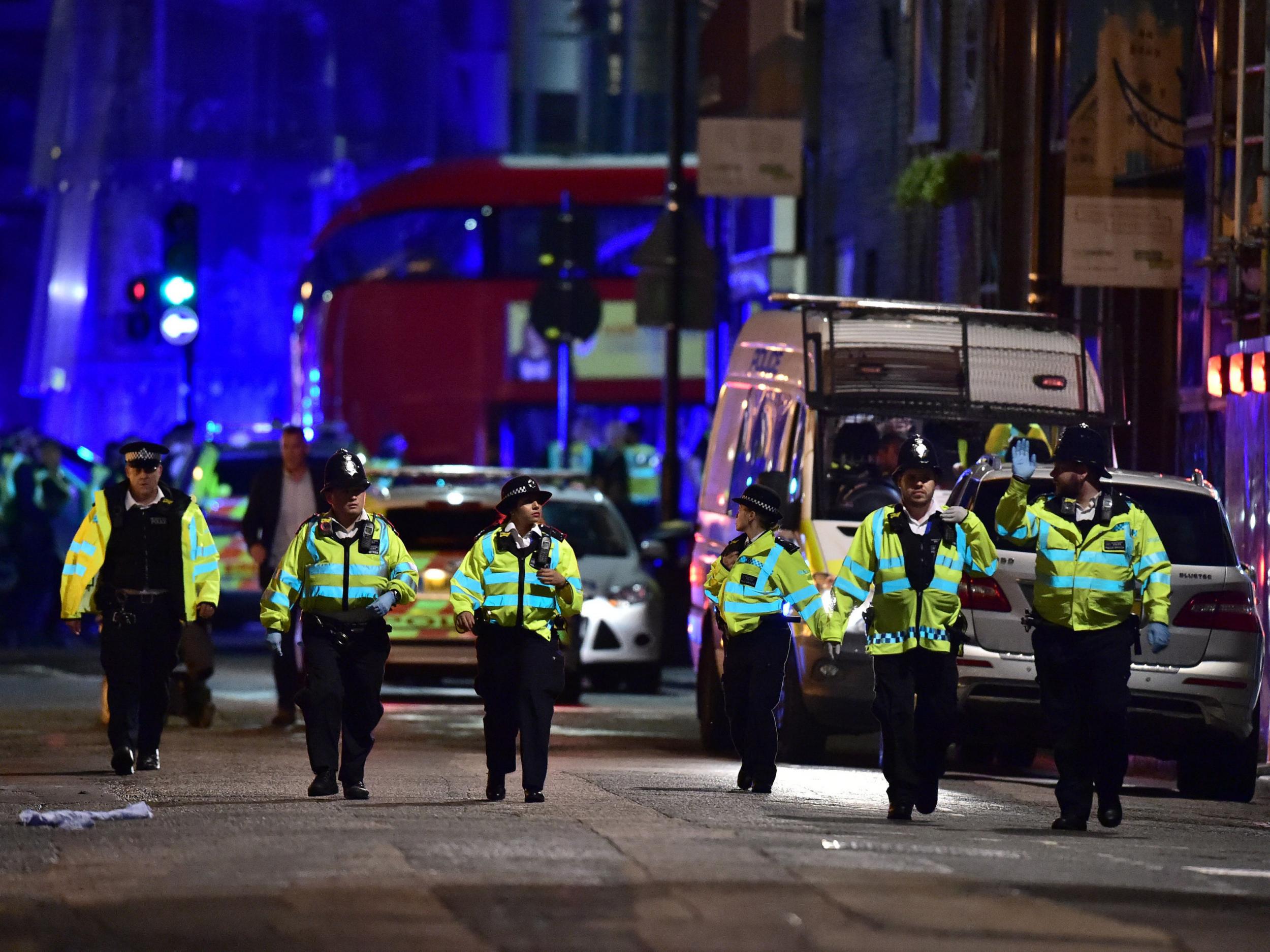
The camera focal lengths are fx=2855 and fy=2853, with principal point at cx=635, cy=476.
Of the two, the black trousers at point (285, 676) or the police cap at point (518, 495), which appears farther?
the black trousers at point (285, 676)

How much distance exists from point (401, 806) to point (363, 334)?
2064 cm

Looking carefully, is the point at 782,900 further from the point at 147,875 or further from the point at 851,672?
the point at 851,672

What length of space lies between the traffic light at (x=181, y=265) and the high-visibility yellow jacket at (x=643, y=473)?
20.3 feet

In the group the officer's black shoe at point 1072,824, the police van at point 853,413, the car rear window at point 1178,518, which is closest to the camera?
the officer's black shoe at point 1072,824

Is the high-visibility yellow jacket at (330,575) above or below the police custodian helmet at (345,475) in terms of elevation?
below

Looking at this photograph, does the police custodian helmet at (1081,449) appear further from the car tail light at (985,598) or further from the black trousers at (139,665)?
the black trousers at (139,665)

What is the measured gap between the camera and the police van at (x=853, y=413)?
15211mm

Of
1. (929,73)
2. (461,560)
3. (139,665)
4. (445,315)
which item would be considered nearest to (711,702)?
(461,560)

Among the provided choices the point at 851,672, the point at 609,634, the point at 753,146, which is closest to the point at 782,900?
the point at 851,672

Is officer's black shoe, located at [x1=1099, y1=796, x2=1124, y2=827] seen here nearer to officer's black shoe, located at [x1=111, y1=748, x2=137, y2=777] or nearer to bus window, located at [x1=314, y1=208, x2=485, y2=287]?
officer's black shoe, located at [x1=111, y1=748, x2=137, y2=777]

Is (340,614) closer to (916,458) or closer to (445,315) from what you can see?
(916,458)

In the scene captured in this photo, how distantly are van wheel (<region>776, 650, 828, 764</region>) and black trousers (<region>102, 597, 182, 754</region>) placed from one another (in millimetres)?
3228

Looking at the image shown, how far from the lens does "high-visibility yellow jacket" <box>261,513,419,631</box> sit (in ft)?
41.0

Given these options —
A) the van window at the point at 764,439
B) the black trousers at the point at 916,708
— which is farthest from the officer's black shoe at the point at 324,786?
the van window at the point at 764,439
